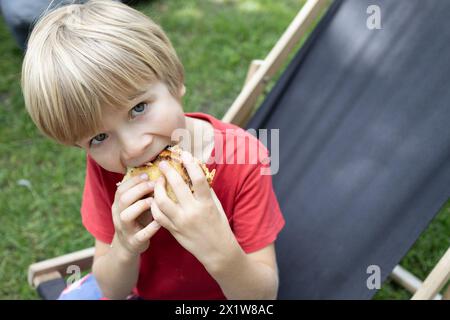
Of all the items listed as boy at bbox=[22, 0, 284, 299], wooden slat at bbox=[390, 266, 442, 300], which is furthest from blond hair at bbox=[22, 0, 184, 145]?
wooden slat at bbox=[390, 266, 442, 300]

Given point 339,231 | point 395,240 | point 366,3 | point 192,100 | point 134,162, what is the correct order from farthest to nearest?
point 192,100
point 366,3
point 339,231
point 395,240
point 134,162

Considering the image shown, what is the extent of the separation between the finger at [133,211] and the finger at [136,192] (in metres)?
0.01

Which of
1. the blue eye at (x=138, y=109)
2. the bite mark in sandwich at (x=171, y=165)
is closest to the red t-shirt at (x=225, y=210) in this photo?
the bite mark in sandwich at (x=171, y=165)

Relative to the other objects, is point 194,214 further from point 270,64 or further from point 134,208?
point 270,64

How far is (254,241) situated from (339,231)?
1.24ft

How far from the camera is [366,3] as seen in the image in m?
1.79

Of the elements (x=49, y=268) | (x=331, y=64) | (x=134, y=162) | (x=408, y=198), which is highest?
(x=331, y=64)

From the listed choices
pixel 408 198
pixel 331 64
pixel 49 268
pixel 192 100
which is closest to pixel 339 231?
pixel 408 198

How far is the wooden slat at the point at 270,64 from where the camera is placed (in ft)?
6.17

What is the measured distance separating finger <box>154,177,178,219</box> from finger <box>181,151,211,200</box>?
0.17 feet

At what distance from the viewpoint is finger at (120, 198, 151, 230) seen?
45.7 inches

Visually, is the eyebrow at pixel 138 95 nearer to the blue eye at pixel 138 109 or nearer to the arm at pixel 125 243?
the blue eye at pixel 138 109

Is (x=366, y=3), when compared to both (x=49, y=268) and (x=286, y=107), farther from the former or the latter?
(x=49, y=268)

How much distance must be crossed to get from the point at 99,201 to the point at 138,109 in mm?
372
